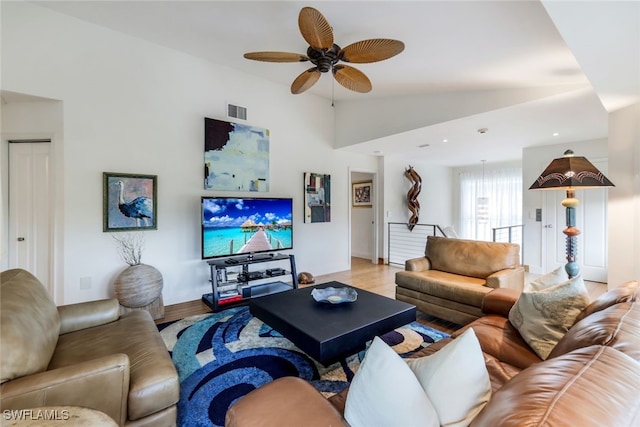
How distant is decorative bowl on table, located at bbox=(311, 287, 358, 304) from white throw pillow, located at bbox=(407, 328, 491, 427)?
4.74 ft

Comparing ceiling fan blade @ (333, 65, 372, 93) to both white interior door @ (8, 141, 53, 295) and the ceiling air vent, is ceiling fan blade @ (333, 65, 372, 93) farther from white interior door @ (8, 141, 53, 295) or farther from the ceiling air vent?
white interior door @ (8, 141, 53, 295)

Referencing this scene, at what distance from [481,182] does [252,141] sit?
20.1 feet

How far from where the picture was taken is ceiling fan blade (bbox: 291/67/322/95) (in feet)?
8.63

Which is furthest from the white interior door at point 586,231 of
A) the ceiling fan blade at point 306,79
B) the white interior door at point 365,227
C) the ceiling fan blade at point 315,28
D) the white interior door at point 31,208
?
the white interior door at point 31,208

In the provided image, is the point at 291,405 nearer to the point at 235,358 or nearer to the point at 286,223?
the point at 235,358

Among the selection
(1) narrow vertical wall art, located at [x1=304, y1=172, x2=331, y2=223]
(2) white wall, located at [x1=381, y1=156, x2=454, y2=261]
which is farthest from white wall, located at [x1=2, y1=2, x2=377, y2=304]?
(2) white wall, located at [x1=381, y1=156, x2=454, y2=261]

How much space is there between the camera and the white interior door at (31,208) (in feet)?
9.91

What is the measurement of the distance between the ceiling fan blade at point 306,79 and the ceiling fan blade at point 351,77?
0.18m

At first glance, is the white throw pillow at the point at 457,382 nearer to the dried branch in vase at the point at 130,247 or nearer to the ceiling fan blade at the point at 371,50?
the ceiling fan blade at the point at 371,50

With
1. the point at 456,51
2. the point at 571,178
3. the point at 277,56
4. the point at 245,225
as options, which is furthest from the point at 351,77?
the point at 245,225

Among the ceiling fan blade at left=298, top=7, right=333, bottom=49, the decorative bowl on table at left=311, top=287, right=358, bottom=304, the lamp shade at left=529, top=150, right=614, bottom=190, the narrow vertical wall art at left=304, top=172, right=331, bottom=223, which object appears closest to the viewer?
the ceiling fan blade at left=298, top=7, right=333, bottom=49

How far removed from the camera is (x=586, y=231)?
4629 mm

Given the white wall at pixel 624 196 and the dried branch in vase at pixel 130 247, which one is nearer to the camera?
the white wall at pixel 624 196

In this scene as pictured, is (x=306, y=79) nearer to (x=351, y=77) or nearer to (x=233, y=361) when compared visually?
(x=351, y=77)
